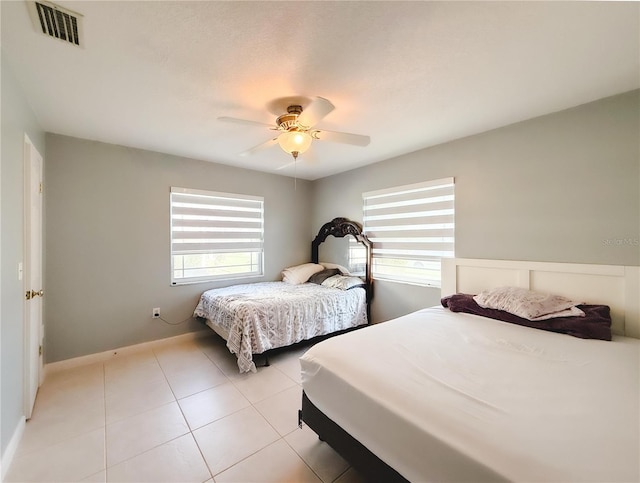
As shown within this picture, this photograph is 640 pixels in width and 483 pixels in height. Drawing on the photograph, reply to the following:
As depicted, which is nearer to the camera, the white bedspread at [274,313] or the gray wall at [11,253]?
the gray wall at [11,253]

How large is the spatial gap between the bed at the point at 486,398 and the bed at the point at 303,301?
1.19m

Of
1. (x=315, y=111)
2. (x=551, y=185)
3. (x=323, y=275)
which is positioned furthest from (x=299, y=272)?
(x=551, y=185)

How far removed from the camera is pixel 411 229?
329 cm

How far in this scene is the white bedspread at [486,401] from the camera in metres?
0.85

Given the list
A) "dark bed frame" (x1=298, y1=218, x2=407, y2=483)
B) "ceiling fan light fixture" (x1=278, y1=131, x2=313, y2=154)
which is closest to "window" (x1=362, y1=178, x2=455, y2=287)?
"ceiling fan light fixture" (x1=278, y1=131, x2=313, y2=154)

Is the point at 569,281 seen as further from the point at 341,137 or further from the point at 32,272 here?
the point at 32,272

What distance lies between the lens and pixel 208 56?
154 cm

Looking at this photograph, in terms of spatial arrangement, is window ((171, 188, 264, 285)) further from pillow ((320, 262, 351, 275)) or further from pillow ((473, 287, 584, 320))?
pillow ((473, 287, 584, 320))

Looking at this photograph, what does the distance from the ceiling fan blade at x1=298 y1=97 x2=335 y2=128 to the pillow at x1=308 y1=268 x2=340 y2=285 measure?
7.97 feet

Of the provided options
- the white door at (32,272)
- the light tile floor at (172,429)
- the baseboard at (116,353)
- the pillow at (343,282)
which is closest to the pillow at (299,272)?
the pillow at (343,282)

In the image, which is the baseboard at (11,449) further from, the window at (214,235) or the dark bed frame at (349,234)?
the dark bed frame at (349,234)

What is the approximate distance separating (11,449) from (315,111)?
2.75 metres

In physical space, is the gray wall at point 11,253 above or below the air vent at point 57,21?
below

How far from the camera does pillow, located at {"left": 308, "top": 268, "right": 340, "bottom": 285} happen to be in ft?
13.0
